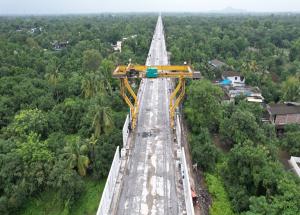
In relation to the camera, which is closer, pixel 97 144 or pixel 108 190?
pixel 108 190

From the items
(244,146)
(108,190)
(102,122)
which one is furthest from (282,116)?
(108,190)

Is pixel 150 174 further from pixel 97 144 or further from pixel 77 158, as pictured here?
pixel 97 144

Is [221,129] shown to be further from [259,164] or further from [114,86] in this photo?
[114,86]

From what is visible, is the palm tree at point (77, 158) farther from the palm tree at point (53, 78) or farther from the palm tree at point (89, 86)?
the palm tree at point (53, 78)

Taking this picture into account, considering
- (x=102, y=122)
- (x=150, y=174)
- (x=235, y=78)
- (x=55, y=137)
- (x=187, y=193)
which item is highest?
(x=102, y=122)

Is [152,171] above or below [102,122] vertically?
below

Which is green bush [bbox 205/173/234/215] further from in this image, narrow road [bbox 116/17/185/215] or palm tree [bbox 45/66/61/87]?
palm tree [bbox 45/66/61/87]

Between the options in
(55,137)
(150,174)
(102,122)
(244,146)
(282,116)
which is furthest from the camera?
(282,116)

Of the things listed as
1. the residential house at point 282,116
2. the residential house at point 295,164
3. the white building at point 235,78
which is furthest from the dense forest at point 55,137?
the white building at point 235,78
